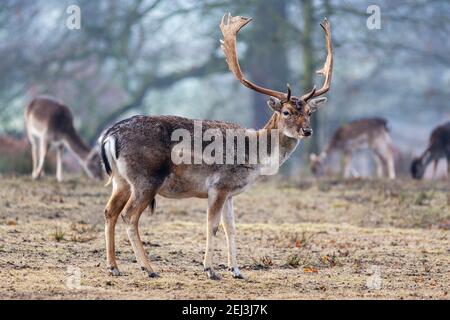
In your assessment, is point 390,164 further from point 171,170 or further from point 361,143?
point 171,170

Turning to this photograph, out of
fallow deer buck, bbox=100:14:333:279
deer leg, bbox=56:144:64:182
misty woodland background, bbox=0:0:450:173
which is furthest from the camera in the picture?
misty woodland background, bbox=0:0:450:173

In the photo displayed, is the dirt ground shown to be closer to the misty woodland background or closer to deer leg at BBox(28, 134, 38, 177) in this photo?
deer leg at BBox(28, 134, 38, 177)

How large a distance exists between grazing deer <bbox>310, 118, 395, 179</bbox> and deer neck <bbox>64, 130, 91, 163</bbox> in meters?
5.72

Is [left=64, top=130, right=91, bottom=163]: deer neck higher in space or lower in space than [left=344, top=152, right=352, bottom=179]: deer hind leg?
higher

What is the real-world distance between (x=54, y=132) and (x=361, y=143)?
23.7 ft

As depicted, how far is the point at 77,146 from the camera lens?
1795 cm

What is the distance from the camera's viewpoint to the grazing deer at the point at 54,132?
56.9 ft

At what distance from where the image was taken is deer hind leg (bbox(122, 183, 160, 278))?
9109mm

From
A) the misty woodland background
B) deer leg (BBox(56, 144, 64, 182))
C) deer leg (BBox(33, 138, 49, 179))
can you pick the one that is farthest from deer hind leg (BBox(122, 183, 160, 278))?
the misty woodland background

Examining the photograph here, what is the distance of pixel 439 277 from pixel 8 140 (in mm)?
13340

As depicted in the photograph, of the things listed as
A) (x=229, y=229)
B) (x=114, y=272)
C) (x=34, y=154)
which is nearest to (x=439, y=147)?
(x=34, y=154)

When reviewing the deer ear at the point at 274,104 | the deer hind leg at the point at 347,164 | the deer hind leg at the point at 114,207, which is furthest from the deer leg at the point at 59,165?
the deer ear at the point at 274,104

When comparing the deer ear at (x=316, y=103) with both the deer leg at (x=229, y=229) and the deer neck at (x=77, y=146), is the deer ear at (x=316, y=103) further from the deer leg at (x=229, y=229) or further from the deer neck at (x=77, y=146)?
the deer neck at (x=77, y=146)

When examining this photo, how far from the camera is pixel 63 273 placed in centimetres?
909
